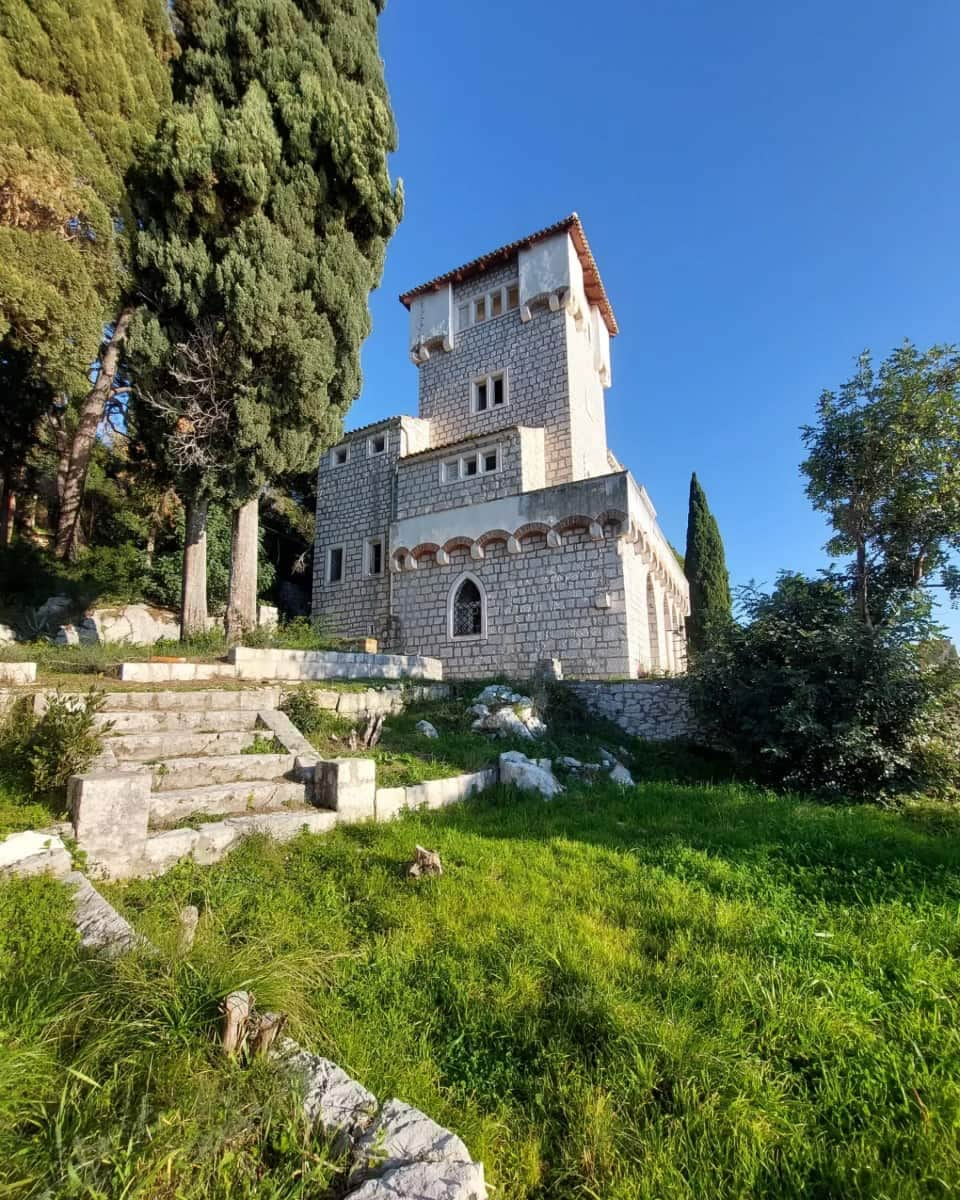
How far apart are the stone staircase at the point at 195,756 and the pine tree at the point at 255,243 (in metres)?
5.31

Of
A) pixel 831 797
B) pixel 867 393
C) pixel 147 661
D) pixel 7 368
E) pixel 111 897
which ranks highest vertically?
pixel 7 368

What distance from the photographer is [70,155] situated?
923 centimetres

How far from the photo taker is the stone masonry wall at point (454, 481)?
48.9ft

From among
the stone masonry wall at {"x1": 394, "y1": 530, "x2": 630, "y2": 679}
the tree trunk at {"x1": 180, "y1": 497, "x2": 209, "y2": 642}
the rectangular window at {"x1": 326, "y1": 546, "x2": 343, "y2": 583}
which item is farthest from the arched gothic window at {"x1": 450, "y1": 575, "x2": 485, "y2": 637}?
the tree trunk at {"x1": 180, "y1": 497, "x2": 209, "y2": 642}

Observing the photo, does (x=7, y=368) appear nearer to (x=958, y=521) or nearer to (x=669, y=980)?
(x=669, y=980)

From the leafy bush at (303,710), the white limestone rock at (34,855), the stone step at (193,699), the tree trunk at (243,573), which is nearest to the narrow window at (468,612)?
the tree trunk at (243,573)

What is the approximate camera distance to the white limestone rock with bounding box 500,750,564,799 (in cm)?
658

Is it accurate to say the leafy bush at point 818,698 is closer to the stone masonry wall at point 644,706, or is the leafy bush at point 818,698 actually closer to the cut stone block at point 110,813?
the stone masonry wall at point 644,706

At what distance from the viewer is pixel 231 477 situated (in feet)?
35.1

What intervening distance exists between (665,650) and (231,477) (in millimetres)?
11696

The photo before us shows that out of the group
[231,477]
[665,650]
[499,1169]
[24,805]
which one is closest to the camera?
[499,1169]

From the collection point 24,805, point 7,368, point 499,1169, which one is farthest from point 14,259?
point 499,1169

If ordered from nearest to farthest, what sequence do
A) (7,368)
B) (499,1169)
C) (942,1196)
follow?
(942,1196), (499,1169), (7,368)

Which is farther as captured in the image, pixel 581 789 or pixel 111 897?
pixel 581 789
